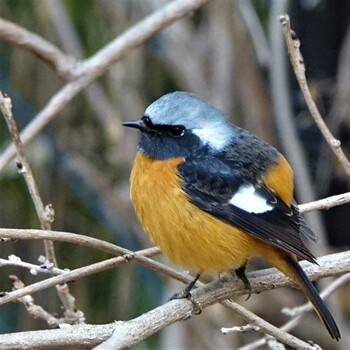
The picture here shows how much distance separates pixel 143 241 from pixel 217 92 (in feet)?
3.15

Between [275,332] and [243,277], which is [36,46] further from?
[275,332]

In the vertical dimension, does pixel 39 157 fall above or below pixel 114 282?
above

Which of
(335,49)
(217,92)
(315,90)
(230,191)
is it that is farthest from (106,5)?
(230,191)

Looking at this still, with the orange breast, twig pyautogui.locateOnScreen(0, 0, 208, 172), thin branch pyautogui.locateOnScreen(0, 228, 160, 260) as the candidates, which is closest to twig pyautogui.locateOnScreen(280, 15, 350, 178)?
the orange breast

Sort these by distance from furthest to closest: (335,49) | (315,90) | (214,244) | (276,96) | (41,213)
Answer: (335,49)
(315,90)
(276,96)
(214,244)
(41,213)

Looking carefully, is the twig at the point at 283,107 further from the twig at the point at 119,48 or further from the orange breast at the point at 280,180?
the orange breast at the point at 280,180

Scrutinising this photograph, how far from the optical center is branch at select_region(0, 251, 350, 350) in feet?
6.70

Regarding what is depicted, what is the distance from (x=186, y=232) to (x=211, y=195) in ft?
0.49

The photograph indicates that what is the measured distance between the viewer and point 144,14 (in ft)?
15.9

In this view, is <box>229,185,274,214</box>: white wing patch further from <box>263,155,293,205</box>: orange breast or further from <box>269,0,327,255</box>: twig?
<box>269,0,327,255</box>: twig

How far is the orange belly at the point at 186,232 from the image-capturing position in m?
2.59

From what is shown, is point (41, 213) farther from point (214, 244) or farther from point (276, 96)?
point (276, 96)

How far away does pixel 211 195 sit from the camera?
2645 mm

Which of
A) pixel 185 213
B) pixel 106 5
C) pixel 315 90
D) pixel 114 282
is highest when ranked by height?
pixel 106 5
